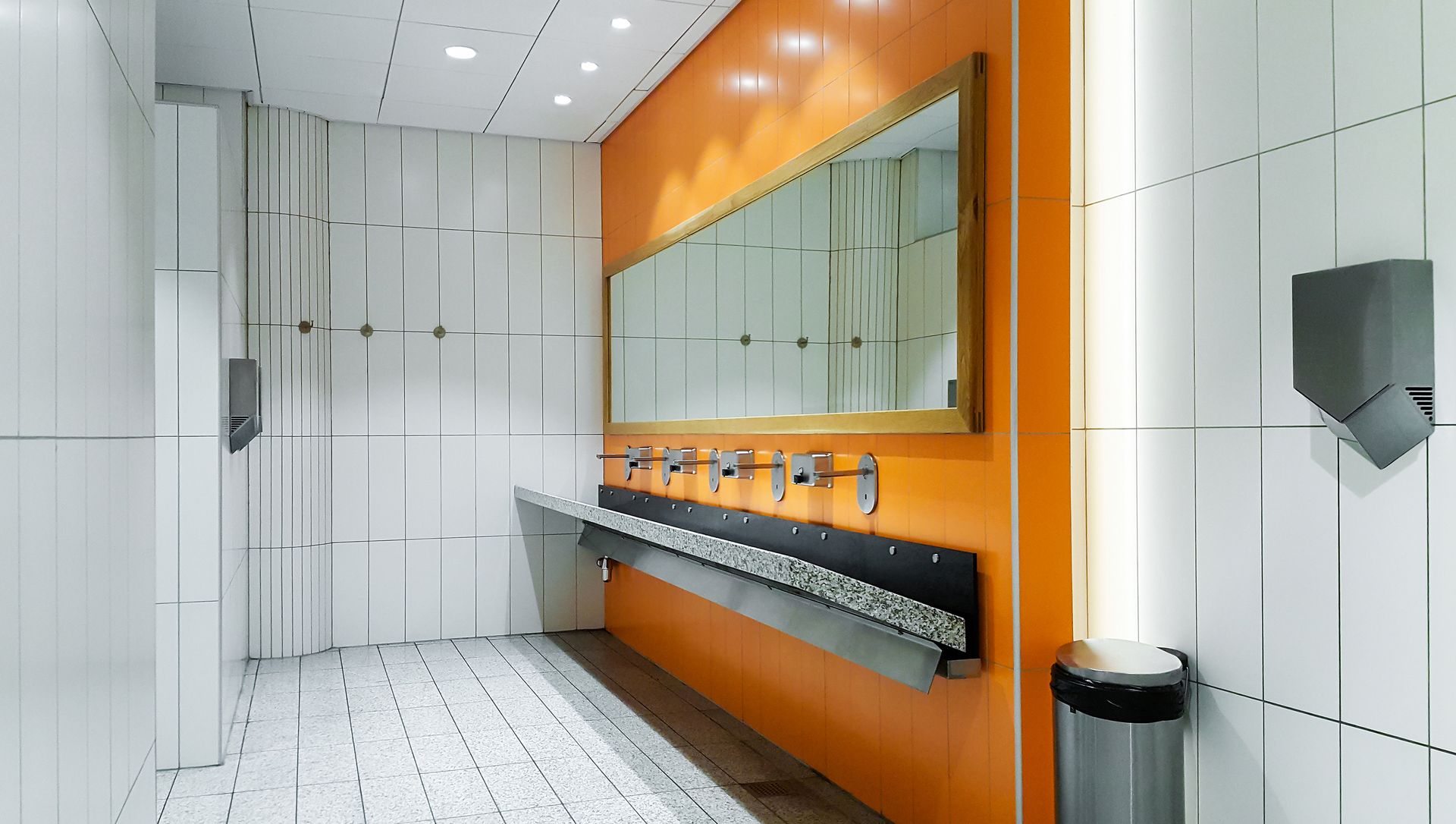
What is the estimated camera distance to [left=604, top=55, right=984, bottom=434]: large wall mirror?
8.13ft

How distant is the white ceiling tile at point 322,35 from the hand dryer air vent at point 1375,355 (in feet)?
11.5

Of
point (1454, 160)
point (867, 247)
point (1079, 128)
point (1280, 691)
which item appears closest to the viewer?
point (1454, 160)

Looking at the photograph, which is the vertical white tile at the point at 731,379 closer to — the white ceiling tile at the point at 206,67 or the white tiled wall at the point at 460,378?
the white tiled wall at the point at 460,378

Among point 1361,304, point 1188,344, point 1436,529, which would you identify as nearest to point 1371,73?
point 1361,304

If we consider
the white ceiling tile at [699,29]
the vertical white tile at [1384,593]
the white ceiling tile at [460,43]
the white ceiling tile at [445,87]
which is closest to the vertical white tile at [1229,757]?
the vertical white tile at [1384,593]

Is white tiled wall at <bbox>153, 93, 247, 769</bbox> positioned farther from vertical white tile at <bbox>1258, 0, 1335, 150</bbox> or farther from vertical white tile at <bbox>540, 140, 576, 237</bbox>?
vertical white tile at <bbox>1258, 0, 1335, 150</bbox>

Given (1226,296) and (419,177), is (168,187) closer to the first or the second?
(419,177)

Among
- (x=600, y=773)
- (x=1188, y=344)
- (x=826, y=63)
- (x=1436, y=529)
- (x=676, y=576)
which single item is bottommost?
(x=600, y=773)

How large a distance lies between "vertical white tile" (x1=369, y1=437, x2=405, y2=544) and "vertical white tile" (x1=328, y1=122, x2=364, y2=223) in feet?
3.87

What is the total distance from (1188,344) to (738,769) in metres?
1.99

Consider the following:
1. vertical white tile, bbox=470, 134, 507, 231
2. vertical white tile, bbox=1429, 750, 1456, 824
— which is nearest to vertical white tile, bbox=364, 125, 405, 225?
vertical white tile, bbox=470, 134, 507, 231

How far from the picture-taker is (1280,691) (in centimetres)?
191

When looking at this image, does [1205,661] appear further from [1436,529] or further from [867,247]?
[867,247]

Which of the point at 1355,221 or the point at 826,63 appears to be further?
the point at 826,63
